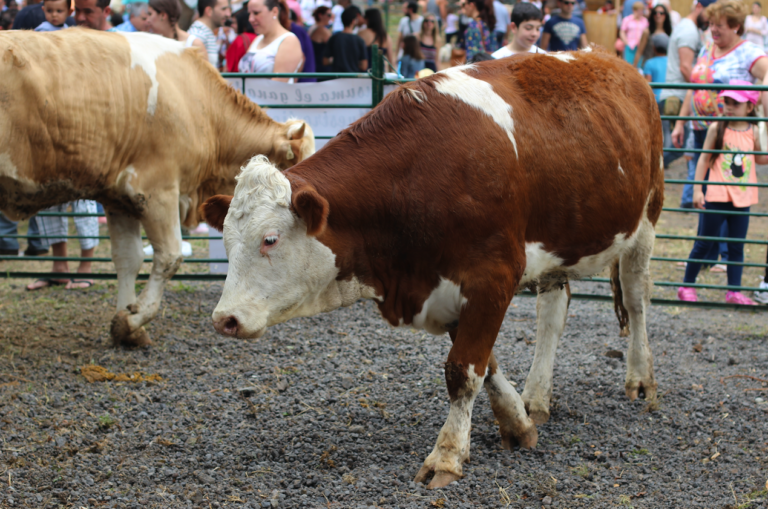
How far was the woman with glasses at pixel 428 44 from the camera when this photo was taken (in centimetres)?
1286

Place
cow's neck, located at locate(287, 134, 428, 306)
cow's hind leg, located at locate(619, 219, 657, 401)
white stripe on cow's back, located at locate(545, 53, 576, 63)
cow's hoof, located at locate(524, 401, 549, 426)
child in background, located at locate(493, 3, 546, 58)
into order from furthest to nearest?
child in background, located at locate(493, 3, 546, 58) → cow's hind leg, located at locate(619, 219, 657, 401) → cow's hoof, located at locate(524, 401, 549, 426) → white stripe on cow's back, located at locate(545, 53, 576, 63) → cow's neck, located at locate(287, 134, 428, 306)

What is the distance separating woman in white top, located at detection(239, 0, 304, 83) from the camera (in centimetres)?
691

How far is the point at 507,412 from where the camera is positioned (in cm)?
364

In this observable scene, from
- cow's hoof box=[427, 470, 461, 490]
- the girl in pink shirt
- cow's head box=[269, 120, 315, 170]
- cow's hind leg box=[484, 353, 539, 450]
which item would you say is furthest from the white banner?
the girl in pink shirt

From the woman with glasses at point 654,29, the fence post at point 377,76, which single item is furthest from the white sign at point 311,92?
the woman with glasses at point 654,29

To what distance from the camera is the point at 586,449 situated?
3.74 m

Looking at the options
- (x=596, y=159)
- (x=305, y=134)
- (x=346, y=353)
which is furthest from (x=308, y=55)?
(x=596, y=159)

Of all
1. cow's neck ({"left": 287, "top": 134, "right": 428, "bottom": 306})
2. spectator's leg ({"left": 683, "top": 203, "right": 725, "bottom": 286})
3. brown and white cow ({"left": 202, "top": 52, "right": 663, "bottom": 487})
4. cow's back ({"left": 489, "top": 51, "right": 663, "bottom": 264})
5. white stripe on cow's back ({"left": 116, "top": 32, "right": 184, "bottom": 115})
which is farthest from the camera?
spectator's leg ({"left": 683, "top": 203, "right": 725, "bottom": 286})

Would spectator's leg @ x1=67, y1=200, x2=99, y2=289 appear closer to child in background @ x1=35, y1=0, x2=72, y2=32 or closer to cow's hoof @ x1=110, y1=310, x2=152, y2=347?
child in background @ x1=35, y1=0, x2=72, y2=32

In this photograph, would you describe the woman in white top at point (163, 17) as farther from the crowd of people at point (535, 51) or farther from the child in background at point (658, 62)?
the child in background at point (658, 62)

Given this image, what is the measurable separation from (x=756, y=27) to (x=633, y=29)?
2327 millimetres

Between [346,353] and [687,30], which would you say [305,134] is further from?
[687,30]

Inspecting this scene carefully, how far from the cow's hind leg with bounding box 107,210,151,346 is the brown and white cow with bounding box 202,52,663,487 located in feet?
7.50

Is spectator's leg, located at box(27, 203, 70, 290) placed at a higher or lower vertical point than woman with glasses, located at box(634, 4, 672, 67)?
lower
